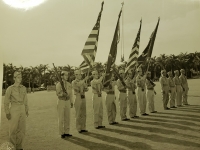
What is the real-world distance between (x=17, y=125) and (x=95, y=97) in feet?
6.64

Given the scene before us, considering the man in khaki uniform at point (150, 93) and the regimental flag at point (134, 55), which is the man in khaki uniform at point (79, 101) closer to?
the regimental flag at point (134, 55)

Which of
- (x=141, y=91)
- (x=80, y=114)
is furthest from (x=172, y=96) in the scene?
(x=80, y=114)

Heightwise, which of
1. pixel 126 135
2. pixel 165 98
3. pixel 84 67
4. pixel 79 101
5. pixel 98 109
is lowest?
pixel 126 135

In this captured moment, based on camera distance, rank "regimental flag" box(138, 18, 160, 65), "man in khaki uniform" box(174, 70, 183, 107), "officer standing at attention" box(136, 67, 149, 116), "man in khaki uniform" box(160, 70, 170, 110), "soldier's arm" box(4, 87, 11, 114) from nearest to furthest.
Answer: "soldier's arm" box(4, 87, 11, 114) < "regimental flag" box(138, 18, 160, 65) < "officer standing at attention" box(136, 67, 149, 116) < "man in khaki uniform" box(160, 70, 170, 110) < "man in khaki uniform" box(174, 70, 183, 107)

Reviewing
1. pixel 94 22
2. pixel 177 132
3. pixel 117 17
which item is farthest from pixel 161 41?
pixel 177 132

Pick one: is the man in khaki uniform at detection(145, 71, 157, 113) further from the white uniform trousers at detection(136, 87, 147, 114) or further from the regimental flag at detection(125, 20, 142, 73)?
the regimental flag at detection(125, 20, 142, 73)

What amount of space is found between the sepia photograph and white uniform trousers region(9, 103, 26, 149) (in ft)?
0.05

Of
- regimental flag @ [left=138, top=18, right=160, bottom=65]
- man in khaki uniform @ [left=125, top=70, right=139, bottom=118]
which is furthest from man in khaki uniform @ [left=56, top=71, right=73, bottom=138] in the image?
regimental flag @ [left=138, top=18, right=160, bottom=65]

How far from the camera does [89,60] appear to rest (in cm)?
524

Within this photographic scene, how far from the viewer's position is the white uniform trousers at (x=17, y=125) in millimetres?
4090

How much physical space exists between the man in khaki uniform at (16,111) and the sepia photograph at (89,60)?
0.05 feet

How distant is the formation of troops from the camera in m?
4.16

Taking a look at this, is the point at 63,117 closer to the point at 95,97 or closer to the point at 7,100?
the point at 95,97

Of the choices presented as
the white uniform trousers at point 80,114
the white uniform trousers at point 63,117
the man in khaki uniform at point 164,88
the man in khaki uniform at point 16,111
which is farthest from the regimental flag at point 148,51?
the man in khaki uniform at point 16,111
